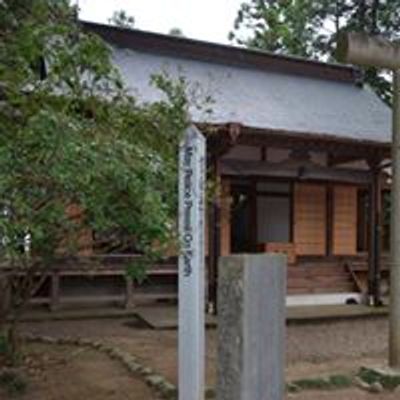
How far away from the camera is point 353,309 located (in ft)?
44.3

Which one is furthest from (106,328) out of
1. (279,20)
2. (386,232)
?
(279,20)

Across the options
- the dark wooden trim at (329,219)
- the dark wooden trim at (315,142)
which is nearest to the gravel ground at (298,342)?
the dark wooden trim at (329,219)

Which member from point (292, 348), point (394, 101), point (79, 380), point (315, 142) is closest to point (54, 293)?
point (292, 348)

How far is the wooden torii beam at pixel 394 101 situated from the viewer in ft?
25.6

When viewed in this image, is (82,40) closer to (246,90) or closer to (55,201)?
(55,201)

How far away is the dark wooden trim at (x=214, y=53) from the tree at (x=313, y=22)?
452 cm

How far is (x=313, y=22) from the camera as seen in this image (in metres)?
24.3

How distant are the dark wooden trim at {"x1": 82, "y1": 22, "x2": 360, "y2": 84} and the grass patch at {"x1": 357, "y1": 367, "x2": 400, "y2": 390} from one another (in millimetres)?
9724

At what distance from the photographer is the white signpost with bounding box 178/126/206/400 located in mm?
5820

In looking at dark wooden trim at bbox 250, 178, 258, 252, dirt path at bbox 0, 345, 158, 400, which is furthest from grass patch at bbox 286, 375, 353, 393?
dark wooden trim at bbox 250, 178, 258, 252

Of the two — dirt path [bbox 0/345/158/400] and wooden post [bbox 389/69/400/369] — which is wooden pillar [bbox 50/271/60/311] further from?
wooden post [bbox 389/69/400/369]

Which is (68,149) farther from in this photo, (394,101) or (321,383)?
(394,101)

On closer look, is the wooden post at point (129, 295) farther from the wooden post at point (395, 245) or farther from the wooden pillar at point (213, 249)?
the wooden post at point (395, 245)

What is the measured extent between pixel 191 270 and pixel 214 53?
446 inches
